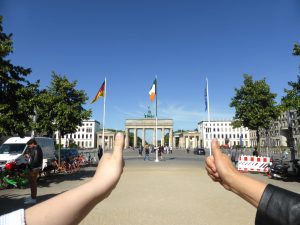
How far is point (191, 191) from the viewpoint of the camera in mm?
12172

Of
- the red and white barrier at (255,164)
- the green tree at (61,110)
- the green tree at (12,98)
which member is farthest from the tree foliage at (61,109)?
the red and white barrier at (255,164)

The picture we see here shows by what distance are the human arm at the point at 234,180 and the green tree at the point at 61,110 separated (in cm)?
2127

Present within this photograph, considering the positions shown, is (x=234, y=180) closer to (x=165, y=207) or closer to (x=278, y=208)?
(x=278, y=208)

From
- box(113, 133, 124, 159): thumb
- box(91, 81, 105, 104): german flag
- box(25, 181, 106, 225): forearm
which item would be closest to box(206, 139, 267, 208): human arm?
box(113, 133, 124, 159): thumb

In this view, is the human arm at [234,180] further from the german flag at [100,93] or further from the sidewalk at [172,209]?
the german flag at [100,93]

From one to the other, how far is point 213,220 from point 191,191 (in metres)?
4.96

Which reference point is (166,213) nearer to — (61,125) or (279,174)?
(279,174)

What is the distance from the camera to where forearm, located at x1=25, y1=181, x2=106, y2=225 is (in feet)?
4.01

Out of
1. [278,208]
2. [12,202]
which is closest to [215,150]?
[278,208]

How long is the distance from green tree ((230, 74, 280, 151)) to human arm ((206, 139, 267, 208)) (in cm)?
2527

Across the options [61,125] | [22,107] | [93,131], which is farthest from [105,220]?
[93,131]

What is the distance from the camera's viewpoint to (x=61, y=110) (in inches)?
898

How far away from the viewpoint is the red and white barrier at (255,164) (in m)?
20.8

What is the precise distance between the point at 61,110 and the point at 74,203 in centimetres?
2239
